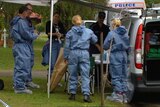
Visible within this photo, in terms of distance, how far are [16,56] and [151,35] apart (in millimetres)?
3042

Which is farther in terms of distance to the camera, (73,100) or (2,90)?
(2,90)

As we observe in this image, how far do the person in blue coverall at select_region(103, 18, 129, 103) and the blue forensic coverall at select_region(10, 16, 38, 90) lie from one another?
177cm

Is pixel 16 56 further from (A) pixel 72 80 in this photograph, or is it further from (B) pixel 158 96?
(B) pixel 158 96

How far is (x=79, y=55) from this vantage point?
952cm

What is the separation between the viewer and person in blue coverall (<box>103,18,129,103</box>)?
9.67 metres

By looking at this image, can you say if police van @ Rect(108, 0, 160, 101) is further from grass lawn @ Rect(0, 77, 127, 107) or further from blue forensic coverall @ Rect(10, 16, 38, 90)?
blue forensic coverall @ Rect(10, 16, 38, 90)

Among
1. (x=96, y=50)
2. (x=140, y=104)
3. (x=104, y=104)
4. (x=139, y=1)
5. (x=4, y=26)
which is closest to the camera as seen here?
(x=104, y=104)

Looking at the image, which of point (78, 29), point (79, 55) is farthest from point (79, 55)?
point (78, 29)

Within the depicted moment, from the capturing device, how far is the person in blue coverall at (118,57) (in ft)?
31.7

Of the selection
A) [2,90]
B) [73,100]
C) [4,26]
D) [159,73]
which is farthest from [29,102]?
[4,26]

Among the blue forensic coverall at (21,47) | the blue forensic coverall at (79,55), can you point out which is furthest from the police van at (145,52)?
the blue forensic coverall at (21,47)

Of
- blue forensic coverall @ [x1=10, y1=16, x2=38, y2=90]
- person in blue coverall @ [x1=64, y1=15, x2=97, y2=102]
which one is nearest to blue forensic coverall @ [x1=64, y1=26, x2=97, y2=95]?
person in blue coverall @ [x1=64, y1=15, x2=97, y2=102]

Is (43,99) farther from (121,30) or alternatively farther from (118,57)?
(121,30)

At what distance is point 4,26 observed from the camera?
33.4 meters
